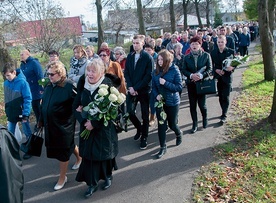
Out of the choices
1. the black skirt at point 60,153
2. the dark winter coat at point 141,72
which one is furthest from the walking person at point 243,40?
the black skirt at point 60,153

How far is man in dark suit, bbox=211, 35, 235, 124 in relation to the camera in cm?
668

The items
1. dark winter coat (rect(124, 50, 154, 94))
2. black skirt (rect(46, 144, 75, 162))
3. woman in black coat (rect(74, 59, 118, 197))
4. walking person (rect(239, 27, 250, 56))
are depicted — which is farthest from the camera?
walking person (rect(239, 27, 250, 56))

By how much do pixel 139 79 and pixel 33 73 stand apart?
2.48 m

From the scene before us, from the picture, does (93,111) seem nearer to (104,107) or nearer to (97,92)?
(104,107)

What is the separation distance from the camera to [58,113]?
4.23 metres

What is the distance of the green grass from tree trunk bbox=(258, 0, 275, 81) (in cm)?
326

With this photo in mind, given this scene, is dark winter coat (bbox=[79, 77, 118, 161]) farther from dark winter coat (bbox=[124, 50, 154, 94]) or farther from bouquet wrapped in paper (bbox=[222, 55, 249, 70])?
bouquet wrapped in paper (bbox=[222, 55, 249, 70])

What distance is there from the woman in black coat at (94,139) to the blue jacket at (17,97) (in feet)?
5.47

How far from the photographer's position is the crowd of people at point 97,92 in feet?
Result: 13.5

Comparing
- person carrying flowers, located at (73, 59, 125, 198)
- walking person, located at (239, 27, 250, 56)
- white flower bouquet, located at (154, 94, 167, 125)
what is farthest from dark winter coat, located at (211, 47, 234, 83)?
walking person, located at (239, 27, 250, 56)

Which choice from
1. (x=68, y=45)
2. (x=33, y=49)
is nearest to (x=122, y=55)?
(x=33, y=49)

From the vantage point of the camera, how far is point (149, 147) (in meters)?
5.88

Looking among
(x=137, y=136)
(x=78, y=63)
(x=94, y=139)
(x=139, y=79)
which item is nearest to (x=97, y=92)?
(x=94, y=139)

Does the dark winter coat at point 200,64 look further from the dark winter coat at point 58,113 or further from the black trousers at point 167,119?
the dark winter coat at point 58,113
